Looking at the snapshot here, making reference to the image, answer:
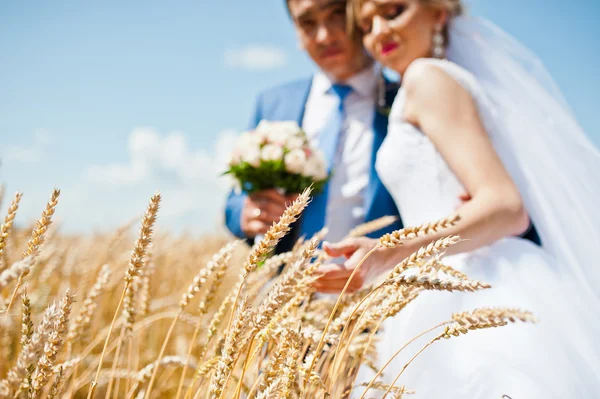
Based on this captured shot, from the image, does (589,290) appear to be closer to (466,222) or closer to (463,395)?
(466,222)

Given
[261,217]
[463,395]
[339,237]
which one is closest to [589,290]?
[463,395]

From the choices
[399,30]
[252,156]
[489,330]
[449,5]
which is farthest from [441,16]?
[489,330]

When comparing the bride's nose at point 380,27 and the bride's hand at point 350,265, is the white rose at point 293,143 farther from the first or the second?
the bride's hand at point 350,265

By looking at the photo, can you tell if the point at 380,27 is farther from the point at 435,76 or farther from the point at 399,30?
the point at 435,76

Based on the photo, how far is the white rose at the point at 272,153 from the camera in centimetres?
268

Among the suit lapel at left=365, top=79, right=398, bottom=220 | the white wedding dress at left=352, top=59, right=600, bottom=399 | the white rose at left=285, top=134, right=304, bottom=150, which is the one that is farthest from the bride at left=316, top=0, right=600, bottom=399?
the white rose at left=285, top=134, right=304, bottom=150

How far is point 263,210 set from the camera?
2.75 metres

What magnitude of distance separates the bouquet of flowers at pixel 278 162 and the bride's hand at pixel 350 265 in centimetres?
121

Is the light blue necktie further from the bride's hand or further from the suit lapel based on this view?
the bride's hand

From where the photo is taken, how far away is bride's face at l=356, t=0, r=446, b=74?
2369mm

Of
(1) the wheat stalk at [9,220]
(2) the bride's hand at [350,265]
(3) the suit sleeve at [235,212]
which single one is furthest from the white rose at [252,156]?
(1) the wheat stalk at [9,220]

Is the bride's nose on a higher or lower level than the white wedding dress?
higher

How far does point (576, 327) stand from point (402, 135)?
105 cm

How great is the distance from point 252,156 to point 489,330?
166 centimetres
